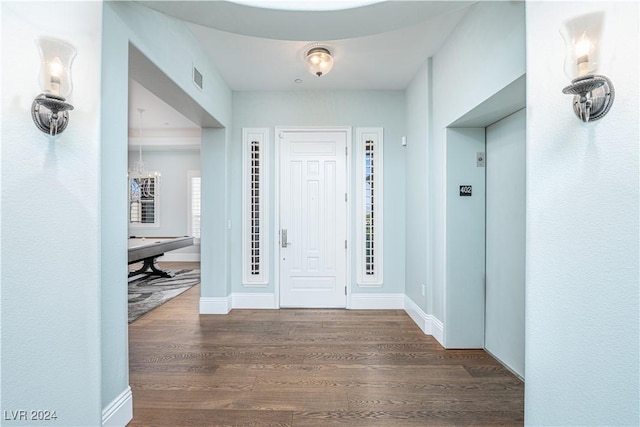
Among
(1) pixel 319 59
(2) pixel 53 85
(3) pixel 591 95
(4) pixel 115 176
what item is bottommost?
(4) pixel 115 176

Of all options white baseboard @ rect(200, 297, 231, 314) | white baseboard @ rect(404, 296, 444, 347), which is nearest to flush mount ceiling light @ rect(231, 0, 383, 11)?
white baseboard @ rect(404, 296, 444, 347)

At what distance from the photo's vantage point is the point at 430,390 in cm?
214

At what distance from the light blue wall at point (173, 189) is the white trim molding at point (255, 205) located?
425 centimetres

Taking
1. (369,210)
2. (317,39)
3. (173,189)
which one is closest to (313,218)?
(369,210)

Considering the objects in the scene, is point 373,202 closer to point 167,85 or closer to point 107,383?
point 167,85

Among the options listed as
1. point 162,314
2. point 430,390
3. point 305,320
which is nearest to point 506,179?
point 430,390

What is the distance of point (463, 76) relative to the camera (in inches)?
97.3

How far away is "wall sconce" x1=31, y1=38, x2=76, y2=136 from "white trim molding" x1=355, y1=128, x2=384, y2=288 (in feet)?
10.1

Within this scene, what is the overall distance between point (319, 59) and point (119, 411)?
313cm

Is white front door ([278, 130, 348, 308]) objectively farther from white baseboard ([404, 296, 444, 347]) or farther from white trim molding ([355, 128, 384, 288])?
white baseboard ([404, 296, 444, 347])

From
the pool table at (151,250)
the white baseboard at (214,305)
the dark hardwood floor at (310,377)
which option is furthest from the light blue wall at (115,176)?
the pool table at (151,250)

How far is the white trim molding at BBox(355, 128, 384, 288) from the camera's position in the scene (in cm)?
392

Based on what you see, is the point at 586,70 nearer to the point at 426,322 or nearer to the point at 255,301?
the point at 426,322

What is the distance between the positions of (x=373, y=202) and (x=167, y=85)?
8.66 feet
